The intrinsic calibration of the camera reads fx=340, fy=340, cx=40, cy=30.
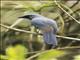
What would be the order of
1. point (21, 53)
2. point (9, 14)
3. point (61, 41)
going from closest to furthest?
point (21, 53), point (61, 41), point (9, 14)

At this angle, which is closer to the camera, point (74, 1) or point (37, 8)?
point (37, 8)

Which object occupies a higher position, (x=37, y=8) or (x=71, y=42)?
(x=37, y=8)

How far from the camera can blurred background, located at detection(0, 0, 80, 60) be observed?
3.03 meters

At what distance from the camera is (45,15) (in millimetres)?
3467

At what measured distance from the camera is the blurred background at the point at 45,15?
9.95ft

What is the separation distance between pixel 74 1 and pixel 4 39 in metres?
0.95

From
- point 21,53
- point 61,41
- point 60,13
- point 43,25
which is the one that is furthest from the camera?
point 61,41

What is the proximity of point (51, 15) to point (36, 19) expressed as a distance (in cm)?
96

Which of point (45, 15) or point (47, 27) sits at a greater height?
point (45, 15)

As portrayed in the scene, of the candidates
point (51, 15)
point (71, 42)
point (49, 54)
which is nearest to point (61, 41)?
point (71, 42)

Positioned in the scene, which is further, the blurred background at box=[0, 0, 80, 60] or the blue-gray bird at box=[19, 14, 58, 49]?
the blurred background at box=[0, 0, 80, 60]

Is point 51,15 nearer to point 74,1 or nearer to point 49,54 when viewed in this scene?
point 74,1

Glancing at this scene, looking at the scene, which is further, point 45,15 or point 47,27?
point 45,15

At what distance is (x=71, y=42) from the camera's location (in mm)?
3295
